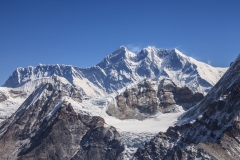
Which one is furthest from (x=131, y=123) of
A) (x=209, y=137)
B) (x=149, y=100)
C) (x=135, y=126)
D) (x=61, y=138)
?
(x=209, y=137)

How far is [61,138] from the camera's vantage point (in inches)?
6393

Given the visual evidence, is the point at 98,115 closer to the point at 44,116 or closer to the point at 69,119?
the point at 69,119

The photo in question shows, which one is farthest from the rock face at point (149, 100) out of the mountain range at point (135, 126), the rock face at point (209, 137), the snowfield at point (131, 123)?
the rock face at point (209, 137)

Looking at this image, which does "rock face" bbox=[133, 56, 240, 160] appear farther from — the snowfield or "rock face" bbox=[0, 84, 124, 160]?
"rock face" bbox=[0, 84, 124, 160]

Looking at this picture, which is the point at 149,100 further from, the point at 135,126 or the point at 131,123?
the point at 135,126

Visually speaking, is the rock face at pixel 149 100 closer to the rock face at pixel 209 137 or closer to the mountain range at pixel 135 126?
the mountain range at pixel 135 126

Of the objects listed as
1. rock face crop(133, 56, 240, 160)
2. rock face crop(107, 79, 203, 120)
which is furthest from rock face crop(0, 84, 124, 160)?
rock face crop(133, 56, 240, 160)

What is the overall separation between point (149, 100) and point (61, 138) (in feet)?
157

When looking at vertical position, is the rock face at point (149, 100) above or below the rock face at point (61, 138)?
above

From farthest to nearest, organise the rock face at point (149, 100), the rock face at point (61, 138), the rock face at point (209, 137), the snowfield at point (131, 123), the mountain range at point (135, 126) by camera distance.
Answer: the rock face at point (149, 100), the rock face at point (61, 138), the snowfield at point (131, 123), the mountain range at point (135, 126), the rock face at point (209, 137)

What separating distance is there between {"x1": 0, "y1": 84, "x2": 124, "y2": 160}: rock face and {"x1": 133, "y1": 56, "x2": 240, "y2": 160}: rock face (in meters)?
24.9

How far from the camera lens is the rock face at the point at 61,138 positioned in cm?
15250

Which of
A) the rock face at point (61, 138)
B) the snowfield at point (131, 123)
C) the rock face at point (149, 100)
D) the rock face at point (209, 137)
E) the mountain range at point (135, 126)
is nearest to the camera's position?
the rock face at point (209, 137)

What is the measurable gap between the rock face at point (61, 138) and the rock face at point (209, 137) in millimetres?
24857
